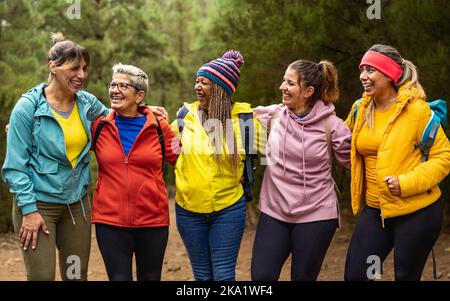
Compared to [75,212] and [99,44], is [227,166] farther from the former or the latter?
[99,44]

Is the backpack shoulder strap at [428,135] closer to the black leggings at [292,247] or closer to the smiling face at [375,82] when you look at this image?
the smiling face at [375,82]

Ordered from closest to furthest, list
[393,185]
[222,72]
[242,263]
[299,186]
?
[393,185]
[299,186]
[222,72]
[242,263]

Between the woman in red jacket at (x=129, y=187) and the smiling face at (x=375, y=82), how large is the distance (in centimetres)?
138

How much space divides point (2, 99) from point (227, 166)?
23.9 feet

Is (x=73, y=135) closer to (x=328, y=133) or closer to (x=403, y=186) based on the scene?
(x=328, y=133)

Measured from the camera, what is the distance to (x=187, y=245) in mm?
4355

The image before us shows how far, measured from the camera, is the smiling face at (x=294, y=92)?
14.3 feet

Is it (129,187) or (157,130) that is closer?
(129,187)

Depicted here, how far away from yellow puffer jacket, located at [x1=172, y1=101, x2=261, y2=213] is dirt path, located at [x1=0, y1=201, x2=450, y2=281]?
4.41 meters

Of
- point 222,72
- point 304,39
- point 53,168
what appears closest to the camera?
point 53,168

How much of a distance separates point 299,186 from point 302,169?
0.37ft

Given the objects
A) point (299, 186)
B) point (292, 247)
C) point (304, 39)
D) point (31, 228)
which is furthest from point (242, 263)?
point (31, 228)

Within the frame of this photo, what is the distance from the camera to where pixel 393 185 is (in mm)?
4051
